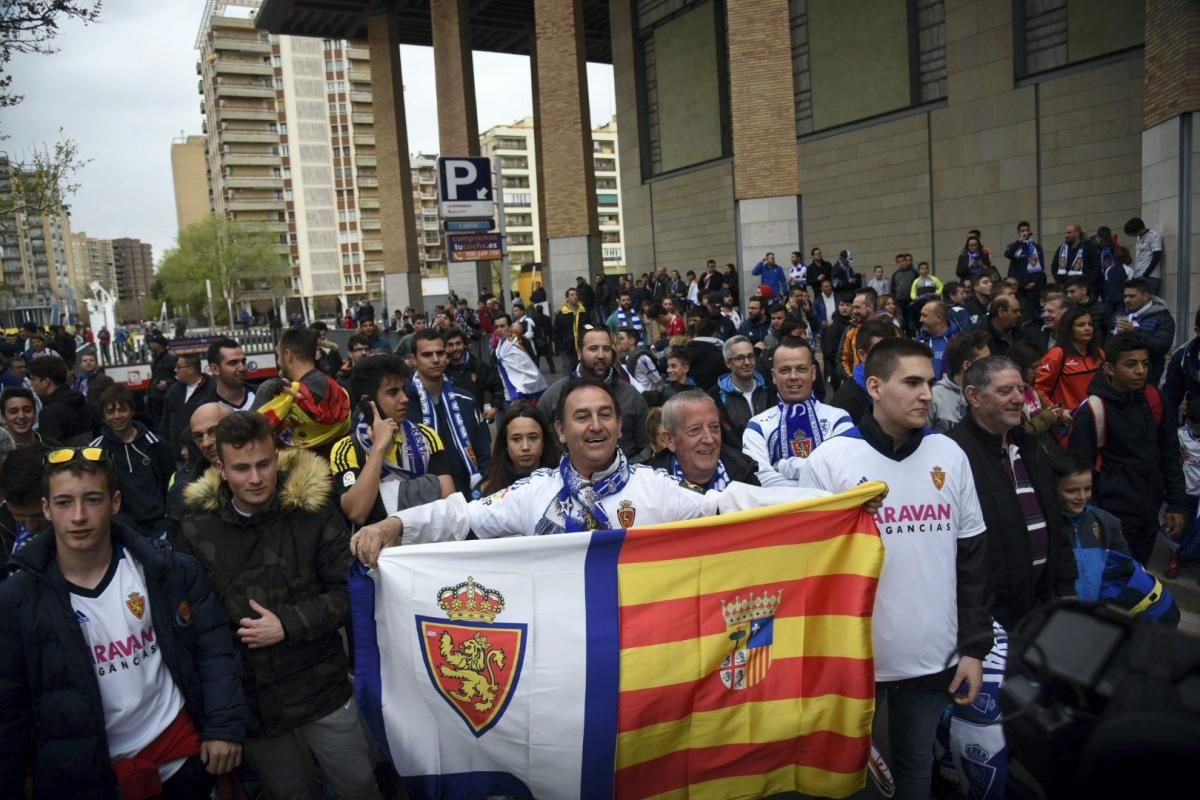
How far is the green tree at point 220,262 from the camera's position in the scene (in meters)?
88.9

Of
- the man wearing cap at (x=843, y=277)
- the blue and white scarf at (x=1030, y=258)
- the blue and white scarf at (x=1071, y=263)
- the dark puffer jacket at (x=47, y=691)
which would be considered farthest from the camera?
the man wearing cap at (x=843, y=277)

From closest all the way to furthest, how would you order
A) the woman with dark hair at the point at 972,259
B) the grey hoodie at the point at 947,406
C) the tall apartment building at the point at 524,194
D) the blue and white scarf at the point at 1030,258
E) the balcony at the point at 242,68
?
the grey hoodie at the point at 947,406 < the blue and white scarf at the point at 1030,258 < the woman with dark hair at the point at 972,259 < the balcony at the point at 242,68 < the tall apartment building at the point at 524,194

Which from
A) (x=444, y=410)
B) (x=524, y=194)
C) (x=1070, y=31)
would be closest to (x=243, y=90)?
(x=524, y=194)

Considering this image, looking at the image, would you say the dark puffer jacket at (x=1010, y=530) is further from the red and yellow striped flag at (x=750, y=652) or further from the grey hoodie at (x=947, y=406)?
the grey hoodie at (x=947, y=406)

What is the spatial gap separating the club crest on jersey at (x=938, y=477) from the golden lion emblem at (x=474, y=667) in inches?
68.8

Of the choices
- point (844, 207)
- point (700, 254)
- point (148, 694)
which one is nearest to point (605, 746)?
point (148, 694)

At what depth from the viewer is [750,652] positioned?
3.13m

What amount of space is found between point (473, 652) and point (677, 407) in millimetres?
1476

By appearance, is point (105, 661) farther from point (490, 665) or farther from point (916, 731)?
point (916, 731)

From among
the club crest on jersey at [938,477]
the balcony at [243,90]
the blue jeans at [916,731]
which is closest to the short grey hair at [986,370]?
the club crest on jersey at [938,477]

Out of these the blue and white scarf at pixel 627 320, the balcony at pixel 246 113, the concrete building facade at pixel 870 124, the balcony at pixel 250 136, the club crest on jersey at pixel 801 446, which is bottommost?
the club crest on jersey at pixel 801 446

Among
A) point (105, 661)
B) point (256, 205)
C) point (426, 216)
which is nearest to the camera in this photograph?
point (105, 661)

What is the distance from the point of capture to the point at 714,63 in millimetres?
28281

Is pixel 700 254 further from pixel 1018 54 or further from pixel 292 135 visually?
pixel 292 135
